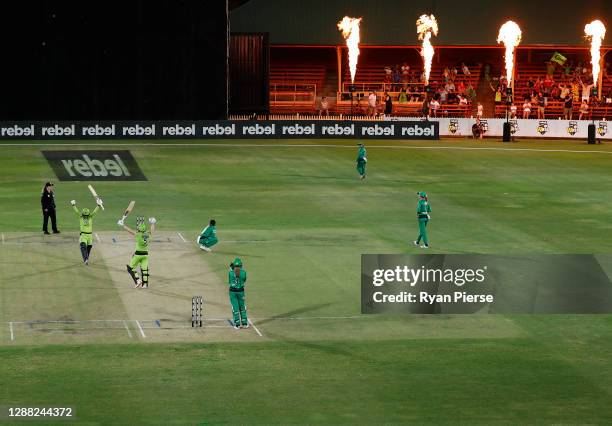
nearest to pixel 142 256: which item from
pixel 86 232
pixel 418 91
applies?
pixel 86 232

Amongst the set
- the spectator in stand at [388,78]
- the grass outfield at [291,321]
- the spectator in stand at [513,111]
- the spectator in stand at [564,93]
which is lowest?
the grass outfield at [291,321]

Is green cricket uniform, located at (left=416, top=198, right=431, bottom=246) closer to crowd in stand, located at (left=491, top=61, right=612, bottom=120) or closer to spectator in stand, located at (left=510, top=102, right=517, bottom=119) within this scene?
spectator in stand, located at (left=510, top=102, right=517, bottom=119)

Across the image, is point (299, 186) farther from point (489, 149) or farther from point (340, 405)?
point (340, 405)

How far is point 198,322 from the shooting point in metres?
25.2

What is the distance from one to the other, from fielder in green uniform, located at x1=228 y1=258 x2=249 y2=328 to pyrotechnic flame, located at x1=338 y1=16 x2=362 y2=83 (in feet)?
153

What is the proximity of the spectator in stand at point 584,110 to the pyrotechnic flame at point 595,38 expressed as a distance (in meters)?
1.55

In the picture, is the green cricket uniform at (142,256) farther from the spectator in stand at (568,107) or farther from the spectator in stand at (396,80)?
the spectator in stand at (396,80)

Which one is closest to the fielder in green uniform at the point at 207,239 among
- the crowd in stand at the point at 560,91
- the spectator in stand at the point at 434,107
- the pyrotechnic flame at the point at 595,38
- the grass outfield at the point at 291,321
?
the grass outfield at the point at 291,321

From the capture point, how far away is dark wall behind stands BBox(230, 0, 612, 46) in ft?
236

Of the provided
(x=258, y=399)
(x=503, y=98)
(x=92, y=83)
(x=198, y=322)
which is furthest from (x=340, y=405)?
(x=503, y=98)

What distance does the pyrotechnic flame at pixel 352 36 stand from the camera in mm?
70562

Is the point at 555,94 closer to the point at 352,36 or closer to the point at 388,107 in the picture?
the point at 388,107

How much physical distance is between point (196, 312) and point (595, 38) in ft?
163
